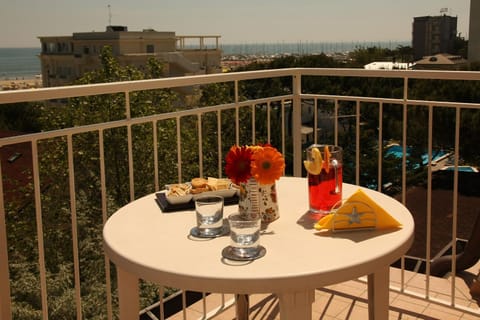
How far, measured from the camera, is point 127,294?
153 cm

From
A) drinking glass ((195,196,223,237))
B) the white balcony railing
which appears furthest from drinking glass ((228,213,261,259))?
the white balcony railing

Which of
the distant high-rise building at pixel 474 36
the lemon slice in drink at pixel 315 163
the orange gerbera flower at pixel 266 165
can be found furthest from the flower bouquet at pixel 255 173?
the distant high-rise building at pixel 474 36

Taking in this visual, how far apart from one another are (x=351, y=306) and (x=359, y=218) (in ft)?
4.83

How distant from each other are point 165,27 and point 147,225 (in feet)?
174

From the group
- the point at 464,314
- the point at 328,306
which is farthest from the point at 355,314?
the point at 464,314

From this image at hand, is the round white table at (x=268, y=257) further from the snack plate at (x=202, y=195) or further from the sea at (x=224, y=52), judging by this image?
the sea at (x=224, y=52)

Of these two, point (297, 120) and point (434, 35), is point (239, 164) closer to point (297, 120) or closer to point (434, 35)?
point (297, 120)

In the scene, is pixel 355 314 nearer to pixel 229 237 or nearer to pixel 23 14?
pixel 229 237

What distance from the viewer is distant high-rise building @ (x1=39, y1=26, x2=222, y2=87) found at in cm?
4456

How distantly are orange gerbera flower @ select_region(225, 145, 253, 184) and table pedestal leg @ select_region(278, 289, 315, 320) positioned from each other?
1.25 feet

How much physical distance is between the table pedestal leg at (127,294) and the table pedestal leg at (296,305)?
0.47m

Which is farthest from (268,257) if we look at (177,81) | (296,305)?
(177,81)

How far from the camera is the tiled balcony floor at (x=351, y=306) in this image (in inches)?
107

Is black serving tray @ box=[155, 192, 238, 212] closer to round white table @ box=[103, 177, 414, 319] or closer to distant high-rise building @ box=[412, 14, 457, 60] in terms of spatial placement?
round white table @ box=[103, 177, 414, 319]
